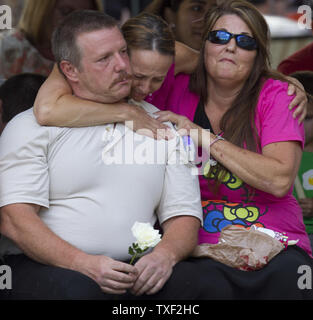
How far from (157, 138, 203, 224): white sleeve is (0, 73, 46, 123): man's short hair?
896 mm

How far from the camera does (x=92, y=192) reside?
2480 mm

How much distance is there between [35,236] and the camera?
92.6 inches

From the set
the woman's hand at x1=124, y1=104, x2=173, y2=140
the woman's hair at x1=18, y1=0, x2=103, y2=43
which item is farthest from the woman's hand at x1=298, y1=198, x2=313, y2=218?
the woman's hair at x1=18, y1=0, x2=103, y2=43

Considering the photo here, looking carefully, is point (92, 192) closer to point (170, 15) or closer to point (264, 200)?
point (264, 200)

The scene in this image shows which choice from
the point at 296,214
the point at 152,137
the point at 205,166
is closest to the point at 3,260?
the point at 152,137

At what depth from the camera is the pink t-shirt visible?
2.70 m

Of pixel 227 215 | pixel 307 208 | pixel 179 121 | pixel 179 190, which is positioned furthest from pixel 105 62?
pixel 307 208

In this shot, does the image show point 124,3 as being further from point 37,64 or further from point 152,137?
point 152,137

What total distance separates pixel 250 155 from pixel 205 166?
242 mm

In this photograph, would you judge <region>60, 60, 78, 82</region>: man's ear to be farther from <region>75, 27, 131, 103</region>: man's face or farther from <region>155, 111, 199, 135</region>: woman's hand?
<region>155, 111, 199, 135</region>: woman's hand

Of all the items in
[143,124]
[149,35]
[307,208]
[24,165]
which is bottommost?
[307,208]

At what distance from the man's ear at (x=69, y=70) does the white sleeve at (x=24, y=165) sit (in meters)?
0.25

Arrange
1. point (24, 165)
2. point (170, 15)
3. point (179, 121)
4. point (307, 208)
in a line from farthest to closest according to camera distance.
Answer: point (170, 15)
point (307, 208)
point (179, 121)
point (24, 165)

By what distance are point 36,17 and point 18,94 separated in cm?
98
